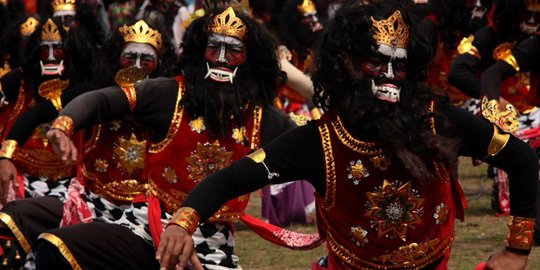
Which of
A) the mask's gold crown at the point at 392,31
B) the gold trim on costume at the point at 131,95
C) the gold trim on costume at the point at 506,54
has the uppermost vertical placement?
the mask's gold crown at the point at 392,31

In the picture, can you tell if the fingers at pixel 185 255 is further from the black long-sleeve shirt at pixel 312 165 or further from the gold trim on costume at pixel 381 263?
→ the gold trim on costume at pixel 381 263

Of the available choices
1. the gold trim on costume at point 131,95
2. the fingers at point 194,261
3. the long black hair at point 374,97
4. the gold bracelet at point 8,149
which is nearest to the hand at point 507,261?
the long black hair at point 374,97

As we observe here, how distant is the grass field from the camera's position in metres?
8.88

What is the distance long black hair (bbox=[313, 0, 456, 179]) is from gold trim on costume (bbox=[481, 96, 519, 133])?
26 cm

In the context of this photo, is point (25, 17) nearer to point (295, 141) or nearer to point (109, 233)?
point (109, 233)

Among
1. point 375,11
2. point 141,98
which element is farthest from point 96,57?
point 375,11

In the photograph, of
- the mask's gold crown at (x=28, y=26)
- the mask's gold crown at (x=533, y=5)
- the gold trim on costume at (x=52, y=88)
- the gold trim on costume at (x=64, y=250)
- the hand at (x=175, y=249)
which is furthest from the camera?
the mask's gold crown at (x=28, y=26)

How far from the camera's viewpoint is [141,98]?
6.52m

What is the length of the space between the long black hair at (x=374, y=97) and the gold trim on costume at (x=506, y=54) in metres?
4.03

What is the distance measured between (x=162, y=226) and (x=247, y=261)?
8.96ft

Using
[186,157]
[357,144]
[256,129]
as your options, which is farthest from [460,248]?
[357,144]

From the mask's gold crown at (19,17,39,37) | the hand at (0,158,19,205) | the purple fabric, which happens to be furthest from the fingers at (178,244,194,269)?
the purple fabric

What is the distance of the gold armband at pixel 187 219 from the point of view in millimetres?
5109

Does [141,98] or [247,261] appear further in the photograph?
[247,261]
